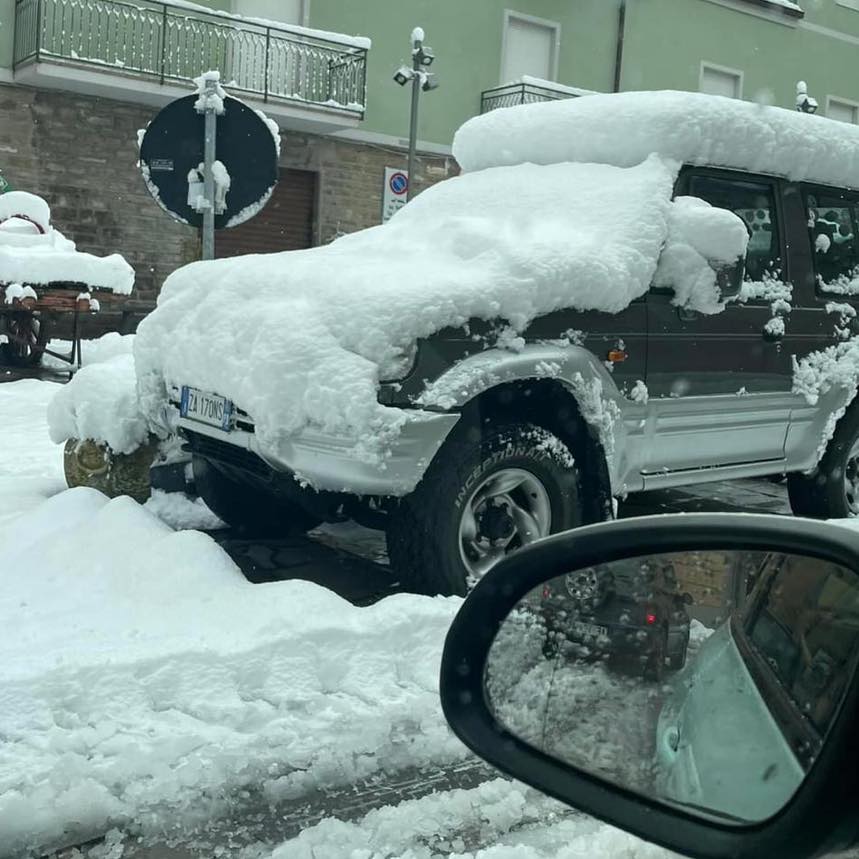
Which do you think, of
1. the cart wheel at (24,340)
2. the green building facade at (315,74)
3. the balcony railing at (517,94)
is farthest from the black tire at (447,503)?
the balcony railing at (517,94)

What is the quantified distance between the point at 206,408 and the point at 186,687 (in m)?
1.40

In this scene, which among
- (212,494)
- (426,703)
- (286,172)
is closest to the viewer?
(426,703)

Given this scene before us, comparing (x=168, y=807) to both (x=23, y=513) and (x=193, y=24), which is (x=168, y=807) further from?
(x=193, y=24)

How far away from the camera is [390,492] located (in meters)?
3.71

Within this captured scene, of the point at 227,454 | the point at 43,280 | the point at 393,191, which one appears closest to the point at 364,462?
the point at 227,454

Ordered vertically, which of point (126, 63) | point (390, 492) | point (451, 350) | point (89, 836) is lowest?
point (89, 836)

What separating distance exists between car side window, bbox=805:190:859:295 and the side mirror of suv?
0.96 metres

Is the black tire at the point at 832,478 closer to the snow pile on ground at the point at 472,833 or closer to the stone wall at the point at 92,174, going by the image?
the snow pile on ground at the point at 472,833

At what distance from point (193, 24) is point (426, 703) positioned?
17.7 meters

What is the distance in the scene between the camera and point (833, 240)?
5441 mm

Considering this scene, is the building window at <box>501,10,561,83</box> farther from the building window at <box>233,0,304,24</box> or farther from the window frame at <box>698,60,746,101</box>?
the building window at <box>233,0,304,24</box>

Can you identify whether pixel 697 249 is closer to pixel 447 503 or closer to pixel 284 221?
pixel 447 503

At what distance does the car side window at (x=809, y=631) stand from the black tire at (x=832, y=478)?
4.52 m

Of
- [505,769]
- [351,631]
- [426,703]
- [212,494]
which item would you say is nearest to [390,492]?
[351,631]
